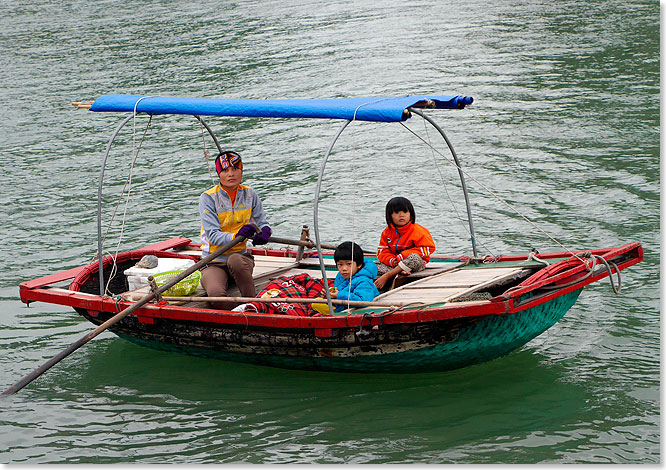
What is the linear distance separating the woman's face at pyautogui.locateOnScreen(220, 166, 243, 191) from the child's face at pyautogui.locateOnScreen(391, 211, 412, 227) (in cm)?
136

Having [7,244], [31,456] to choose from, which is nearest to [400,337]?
[31,456]

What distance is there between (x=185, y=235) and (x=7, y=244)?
2224mm

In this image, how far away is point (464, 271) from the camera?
720 cm

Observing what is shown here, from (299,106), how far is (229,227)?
141cm

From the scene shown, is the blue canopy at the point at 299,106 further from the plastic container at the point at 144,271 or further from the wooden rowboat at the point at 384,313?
the plastic container at the point at 144,271

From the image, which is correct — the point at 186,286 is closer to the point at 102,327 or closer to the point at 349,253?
the point at 102,327

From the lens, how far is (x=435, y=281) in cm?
700

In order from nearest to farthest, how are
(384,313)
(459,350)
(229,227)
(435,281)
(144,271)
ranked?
(384,313), (459,350), (435,281), (229,227), (144,271)

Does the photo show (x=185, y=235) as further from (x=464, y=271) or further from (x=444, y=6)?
(x=444, y=6)

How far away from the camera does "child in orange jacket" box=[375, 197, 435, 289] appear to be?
729cm

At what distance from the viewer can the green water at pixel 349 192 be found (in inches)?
245

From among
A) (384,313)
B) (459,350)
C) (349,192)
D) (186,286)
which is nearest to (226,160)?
(186,286)

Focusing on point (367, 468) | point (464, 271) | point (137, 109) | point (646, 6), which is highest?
point (646, 6)

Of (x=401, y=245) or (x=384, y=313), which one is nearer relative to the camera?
(x=384, y=313)
